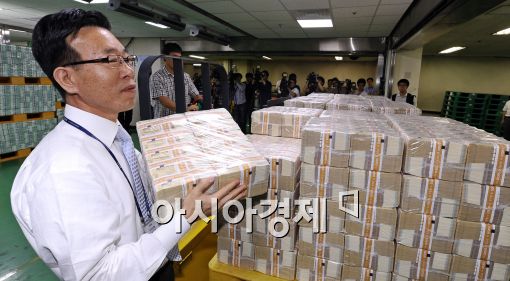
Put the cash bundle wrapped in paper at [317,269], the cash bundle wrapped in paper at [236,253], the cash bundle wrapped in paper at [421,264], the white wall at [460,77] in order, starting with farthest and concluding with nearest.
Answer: the white wall at [460,77]
the cash bundle wrapped in paper at [236,253]
the cash bundle wrapped in paper at [317,269]
the cash bundle wrapped in paper at [421,264]

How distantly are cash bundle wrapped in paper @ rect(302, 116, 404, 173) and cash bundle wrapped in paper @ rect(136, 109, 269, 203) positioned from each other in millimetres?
495

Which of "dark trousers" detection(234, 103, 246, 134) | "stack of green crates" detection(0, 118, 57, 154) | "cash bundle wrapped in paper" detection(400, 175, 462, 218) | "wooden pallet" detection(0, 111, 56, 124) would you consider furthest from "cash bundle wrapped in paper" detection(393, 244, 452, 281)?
Result: "dark trousers" detection(234, 103, 246, 134)

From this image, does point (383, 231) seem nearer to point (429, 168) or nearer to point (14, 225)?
point (429, 168)

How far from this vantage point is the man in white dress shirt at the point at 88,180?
0.92 metres

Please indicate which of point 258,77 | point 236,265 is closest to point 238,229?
point 236,265

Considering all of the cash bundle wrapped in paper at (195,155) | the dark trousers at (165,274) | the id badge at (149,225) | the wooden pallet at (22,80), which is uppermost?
the wooden pallet at (22,80)

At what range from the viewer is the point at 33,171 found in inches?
39.4

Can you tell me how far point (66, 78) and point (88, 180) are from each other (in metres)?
0.40

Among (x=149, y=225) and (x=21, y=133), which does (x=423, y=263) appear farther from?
(x=21, y=133)

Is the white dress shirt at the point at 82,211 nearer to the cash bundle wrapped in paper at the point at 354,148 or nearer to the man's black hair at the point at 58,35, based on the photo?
the man's black hair at the point at 58,35

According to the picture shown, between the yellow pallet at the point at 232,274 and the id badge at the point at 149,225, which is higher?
the id badge at the point at 149,225

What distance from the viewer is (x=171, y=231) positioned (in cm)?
110

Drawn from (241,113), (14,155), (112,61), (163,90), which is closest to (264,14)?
(241,113)

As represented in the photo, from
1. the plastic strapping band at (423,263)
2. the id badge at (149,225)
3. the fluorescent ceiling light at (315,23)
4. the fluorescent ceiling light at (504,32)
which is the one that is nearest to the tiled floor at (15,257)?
the id badge at (149,225)
